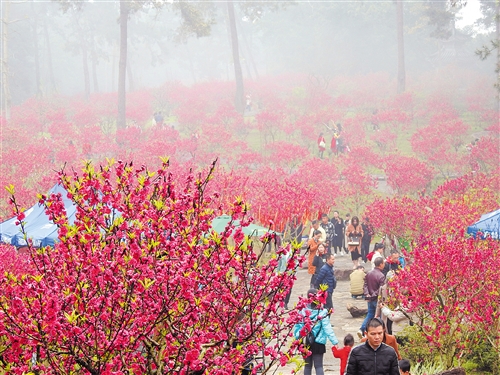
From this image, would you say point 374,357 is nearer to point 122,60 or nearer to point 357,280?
point 357,280

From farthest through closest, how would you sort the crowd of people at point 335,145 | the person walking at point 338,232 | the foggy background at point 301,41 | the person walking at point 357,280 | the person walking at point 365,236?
the foggy background at point 301,41 → the crowd of people at point 335,145 → the person walking at point 338,232 → the person walking at point 365,236 → the person walking at point 357,280

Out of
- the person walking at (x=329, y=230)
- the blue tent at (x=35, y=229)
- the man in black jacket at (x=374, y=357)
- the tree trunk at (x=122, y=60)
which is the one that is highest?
the tree trunk at (x=122, y=60)

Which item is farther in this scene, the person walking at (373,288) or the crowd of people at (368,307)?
the person walking at (373,288)

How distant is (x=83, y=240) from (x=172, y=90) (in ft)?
154

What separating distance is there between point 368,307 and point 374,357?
5.73 meters

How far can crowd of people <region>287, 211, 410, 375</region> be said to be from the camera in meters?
6.34

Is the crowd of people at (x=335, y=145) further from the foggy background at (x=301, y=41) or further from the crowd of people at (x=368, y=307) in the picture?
the foggy background at (x=301, y=41)

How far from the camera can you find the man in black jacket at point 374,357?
20.7 ft

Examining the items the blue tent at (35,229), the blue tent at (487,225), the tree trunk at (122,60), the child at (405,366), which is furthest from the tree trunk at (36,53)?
the child at (405,366)

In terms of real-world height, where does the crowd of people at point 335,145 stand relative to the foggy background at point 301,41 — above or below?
below

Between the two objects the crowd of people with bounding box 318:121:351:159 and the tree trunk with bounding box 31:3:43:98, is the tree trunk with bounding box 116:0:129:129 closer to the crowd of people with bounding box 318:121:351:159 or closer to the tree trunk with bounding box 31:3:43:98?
the crowd of people with bounding box 318:121:351:159

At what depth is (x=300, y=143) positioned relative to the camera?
36812mm

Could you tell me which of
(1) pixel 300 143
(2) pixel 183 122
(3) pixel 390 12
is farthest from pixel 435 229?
(3) pixel 390 12

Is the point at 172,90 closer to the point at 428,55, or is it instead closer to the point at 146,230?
the point at 428,55
